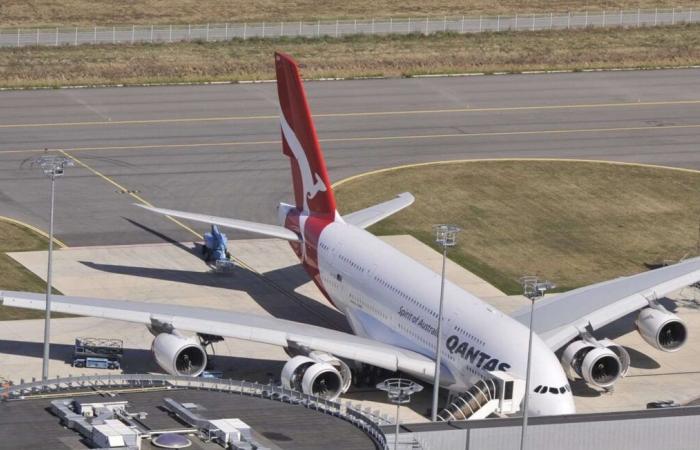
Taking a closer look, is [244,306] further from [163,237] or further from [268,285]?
[163,237]

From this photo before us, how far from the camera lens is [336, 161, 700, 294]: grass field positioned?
115562 mm

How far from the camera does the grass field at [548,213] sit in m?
116

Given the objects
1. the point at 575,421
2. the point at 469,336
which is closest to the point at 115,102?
the point at 469,336

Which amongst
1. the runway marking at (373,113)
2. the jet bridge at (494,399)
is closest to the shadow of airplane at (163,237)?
the runway marking at (373,113)

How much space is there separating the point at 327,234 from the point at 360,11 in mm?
94639

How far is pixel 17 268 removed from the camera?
4235 inches

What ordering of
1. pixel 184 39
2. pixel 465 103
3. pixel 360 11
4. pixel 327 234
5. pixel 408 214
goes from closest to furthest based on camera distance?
pixel 327 234 < pixel 408 214 < pixel 465 103 < pixel 184 39 < pixel 360 11

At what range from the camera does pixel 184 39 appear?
170625mm

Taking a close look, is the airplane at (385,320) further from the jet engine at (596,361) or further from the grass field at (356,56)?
the grass field at (356,56)

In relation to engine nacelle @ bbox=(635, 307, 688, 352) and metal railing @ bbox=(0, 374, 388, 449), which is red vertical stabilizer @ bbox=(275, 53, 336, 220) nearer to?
engine nacelle @ bbox=(635, 307, 688, 352)

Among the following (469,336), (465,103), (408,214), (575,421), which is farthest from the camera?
(465,103)

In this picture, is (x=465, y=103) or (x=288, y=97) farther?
(x=465, y=103)

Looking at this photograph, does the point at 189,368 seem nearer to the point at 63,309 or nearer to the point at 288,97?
the point at 63,309

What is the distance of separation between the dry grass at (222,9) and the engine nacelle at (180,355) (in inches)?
3691
